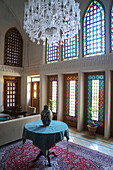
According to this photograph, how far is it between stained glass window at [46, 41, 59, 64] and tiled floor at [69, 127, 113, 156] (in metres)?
3.74

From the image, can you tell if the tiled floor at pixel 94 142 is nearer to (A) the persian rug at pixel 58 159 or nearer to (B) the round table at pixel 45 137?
(A) the persian rug at pixel 58 159

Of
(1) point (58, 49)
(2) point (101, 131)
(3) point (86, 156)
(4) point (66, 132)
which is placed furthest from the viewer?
(1) point (58, 49)

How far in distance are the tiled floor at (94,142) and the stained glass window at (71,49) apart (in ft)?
11.2

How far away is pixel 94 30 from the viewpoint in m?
5.39

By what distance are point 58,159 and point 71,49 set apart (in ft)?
15.2

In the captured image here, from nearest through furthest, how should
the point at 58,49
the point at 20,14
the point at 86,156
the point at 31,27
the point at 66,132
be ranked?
1. the point at 66,132
2. the point at 86,156
3. the point at 31,27
4. the point at 58,49
5. the point at 20,14

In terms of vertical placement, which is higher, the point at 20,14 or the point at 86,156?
the point at 20,14

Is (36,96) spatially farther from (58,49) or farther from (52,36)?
(52,36)

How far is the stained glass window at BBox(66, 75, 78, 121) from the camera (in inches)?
245

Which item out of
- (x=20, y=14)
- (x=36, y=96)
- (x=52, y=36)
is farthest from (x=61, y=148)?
(x=20, y=14)

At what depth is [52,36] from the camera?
3.65 meters

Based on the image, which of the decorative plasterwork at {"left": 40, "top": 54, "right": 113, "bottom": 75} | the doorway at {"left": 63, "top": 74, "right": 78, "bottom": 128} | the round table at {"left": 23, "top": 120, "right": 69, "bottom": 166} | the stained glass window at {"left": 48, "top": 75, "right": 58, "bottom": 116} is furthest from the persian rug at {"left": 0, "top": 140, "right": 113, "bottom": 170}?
the stained glass window at {"left": 48, "top": 75, "right": 58, "bottom": 116}

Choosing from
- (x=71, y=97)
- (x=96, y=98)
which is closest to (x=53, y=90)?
(x=71, y=97)

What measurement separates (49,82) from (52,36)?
401 cm
